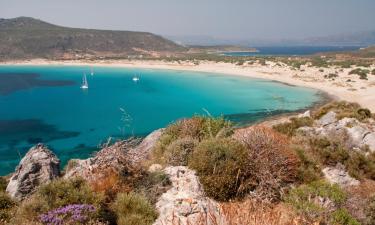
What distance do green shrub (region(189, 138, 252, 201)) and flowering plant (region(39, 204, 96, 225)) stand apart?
3450mm

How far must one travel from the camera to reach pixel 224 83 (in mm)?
84188

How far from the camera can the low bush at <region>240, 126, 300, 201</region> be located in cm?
1010

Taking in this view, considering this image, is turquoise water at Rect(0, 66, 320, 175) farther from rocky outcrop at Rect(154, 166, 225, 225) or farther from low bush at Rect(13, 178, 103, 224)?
low bush at Rect(13, 178, 103, 224)

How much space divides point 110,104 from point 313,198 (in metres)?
52.7

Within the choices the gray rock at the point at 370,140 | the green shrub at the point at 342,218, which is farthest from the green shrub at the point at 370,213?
the gray rock at the point at 370,140

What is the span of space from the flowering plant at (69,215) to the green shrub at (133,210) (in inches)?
32.6

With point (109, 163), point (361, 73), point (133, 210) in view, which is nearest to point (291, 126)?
point (109, 163)

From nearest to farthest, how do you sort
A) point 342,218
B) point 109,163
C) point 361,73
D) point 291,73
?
point 342,218, point 109,163, point 361,73, point 291,73

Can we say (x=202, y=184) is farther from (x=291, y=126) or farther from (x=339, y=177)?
(x=291, y=126)

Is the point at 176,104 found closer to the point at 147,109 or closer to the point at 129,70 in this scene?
the point at 147,109

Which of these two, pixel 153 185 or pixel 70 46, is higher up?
pixel 70 46

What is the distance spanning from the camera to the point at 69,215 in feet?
24.6

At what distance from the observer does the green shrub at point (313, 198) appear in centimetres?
860

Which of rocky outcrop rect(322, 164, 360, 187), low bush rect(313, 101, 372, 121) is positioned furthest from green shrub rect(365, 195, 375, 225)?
low bush rect(313, 101, 372, 121)
